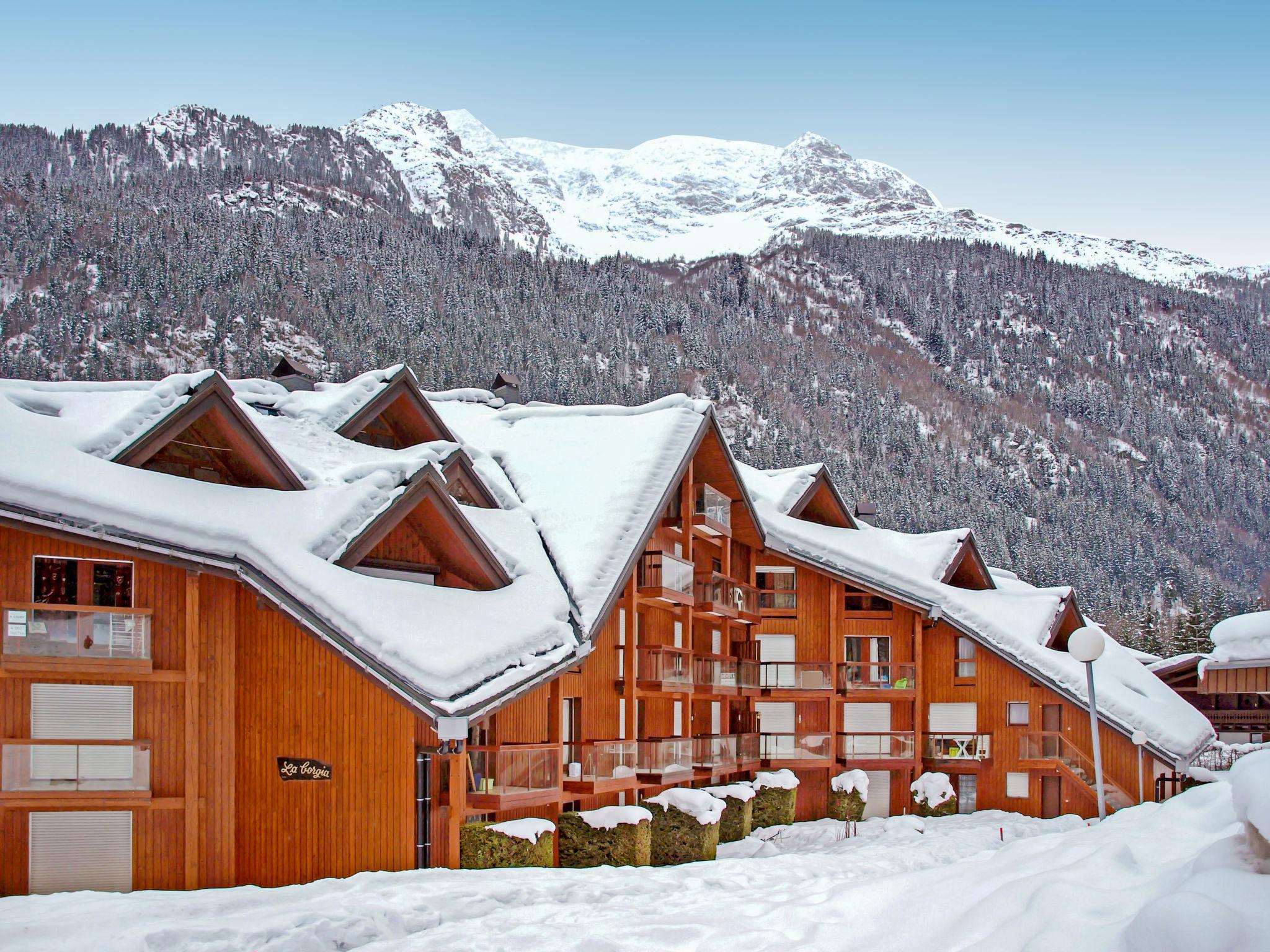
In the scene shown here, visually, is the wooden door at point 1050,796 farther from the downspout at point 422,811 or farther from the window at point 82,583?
the window at point 82,583

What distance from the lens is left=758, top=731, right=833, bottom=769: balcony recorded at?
40.2 m

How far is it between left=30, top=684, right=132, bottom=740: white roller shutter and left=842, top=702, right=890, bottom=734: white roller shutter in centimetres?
2686

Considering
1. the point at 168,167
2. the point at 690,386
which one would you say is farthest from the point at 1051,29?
the point at 168,167

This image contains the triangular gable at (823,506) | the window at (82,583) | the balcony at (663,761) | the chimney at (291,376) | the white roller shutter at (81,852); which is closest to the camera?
the white roller shutter at (81,852)

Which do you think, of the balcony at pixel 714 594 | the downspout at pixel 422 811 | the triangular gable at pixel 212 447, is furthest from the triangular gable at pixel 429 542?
the balcony at pixel 714 594

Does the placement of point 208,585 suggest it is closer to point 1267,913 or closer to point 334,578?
point 334,578

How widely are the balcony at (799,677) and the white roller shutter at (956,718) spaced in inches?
173

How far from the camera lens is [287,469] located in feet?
81.0

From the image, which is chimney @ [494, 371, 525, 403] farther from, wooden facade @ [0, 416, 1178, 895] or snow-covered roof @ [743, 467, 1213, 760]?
snow-covered roof @ [743, 467, 1213, 760]

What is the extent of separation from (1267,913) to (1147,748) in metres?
39.1

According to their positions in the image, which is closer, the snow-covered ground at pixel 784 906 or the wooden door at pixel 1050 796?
the snow-covered ground at pixel 784 906

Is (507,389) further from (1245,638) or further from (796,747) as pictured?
(1245,638)

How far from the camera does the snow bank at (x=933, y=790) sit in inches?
1603

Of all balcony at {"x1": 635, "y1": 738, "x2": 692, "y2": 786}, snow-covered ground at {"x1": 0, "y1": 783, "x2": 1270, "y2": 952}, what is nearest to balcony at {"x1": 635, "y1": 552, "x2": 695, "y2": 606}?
balcony at {"x1": 635, "y1": 738, "x2": 692, "y2": 786}
